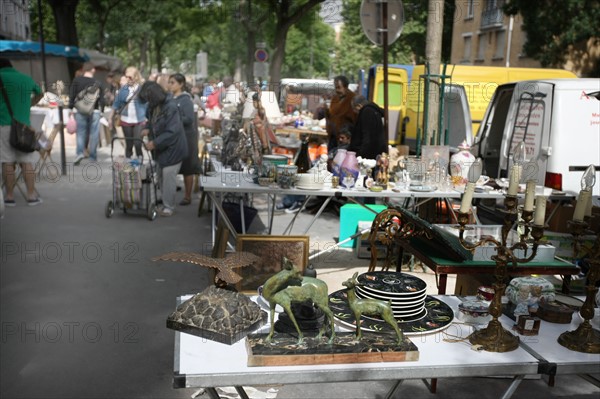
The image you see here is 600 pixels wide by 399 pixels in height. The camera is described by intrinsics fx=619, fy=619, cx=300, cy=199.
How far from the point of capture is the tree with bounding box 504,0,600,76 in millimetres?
19016

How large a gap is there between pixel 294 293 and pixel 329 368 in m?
0.33

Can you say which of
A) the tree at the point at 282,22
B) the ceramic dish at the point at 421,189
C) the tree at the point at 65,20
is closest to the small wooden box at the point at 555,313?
the ceramic dish at the point at 421,189

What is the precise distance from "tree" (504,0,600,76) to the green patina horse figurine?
63.6ft

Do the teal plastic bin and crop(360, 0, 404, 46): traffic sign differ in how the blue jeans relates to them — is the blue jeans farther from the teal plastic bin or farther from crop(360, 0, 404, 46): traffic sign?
the teal plastic bin

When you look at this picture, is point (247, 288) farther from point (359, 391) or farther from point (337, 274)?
point (359, 391)

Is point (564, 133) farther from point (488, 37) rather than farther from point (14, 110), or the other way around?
point (488, 37)

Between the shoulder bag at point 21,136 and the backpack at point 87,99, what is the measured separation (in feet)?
14.5

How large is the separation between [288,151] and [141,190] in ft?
8.63

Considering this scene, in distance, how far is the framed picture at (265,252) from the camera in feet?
18.7

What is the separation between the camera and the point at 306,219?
9219 mm

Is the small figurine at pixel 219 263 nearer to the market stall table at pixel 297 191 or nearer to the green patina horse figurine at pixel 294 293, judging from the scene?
the green patina horse figurine at pixel 294 293

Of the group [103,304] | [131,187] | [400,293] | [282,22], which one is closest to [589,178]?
[400,293]

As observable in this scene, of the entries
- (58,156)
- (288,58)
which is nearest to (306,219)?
(58,156)

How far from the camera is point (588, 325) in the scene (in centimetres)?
258
